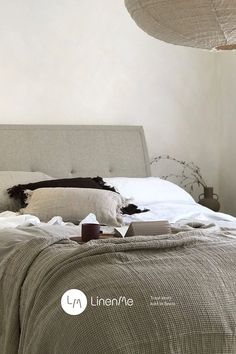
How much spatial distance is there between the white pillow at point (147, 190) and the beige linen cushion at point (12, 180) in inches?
17.7

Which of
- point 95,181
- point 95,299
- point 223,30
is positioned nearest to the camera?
point 95,299

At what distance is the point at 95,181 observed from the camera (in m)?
3.34

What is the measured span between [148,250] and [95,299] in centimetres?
32

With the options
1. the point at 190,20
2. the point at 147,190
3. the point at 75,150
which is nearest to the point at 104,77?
the point at 75,150

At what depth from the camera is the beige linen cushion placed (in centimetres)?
320

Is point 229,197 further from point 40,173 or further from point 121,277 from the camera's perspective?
point 121,277

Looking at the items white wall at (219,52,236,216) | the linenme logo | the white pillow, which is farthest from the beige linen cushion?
the linenme logo

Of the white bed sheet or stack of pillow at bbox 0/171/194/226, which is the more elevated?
stack of pillow at bbox 0/171/194/226

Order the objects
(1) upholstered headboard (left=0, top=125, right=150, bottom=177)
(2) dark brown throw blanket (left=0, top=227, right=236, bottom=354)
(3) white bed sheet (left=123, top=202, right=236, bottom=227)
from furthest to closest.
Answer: (1) upholstered headboard (left=0, top=125, right=150, bottom=177) < (3) white bed sheet (left=123, top=202, right=236, bottom=227) < (2) dark brown throw blanket (left=0, top=227, right=236, bottom=354)

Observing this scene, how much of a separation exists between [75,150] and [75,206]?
1.05 m

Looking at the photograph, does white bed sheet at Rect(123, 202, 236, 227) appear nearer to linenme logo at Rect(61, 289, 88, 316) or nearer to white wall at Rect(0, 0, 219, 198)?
white wall at Rect(0, 0, 219, 198)

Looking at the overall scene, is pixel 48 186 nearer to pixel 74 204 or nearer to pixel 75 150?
pixel 74 204

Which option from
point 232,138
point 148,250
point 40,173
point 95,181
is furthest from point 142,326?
point 232,138

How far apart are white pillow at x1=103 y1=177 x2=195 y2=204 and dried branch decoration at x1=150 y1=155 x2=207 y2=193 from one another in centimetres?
73
